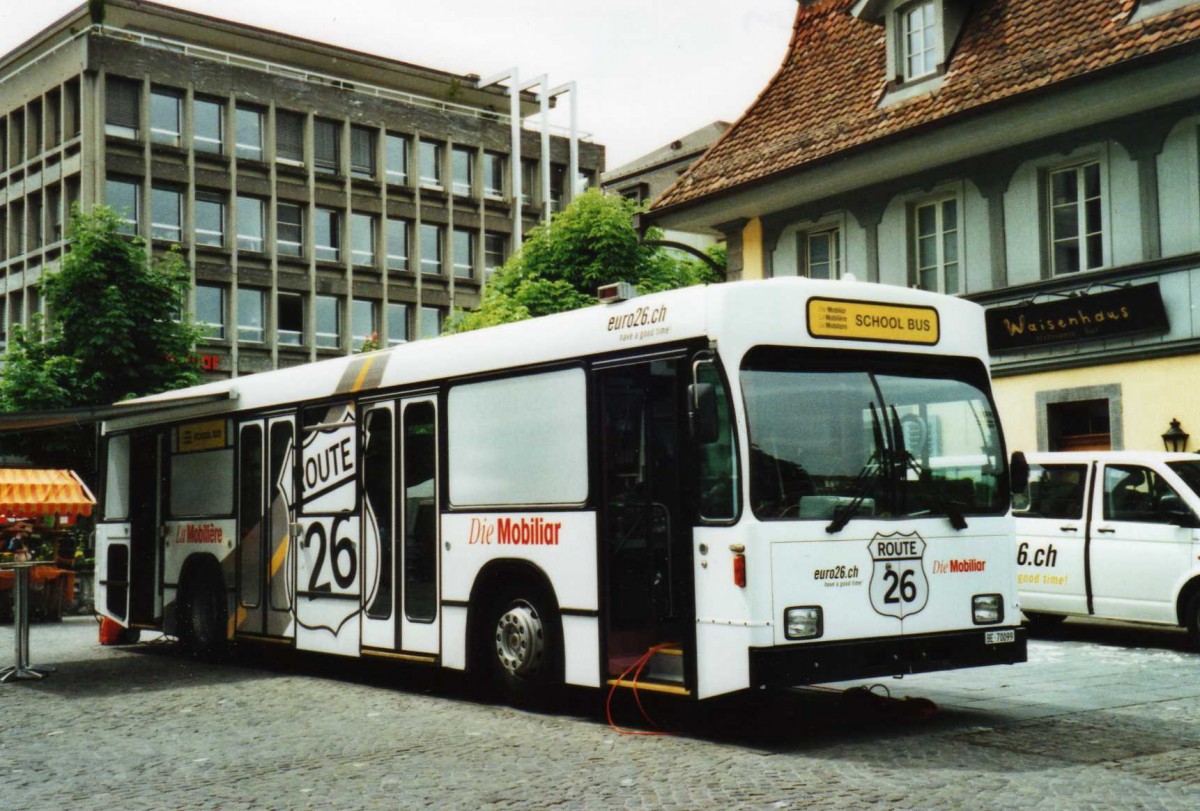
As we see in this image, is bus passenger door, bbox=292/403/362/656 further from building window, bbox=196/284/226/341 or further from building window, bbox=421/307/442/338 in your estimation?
building window, bbox=421/307/442/338

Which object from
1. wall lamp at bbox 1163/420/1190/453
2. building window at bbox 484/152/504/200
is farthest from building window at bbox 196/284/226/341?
wall lamp at bbox 1163/420/1190/453

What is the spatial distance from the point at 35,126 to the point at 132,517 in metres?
43.2

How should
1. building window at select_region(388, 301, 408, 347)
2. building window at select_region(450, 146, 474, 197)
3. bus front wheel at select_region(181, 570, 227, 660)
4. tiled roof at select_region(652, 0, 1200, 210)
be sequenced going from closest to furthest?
1. bus front wheel at select_region(181, 570, 227, 660)
2. tiled roof at select_region(652, 0, 1200, 210)
3. building window at select_region(388, 301, 408, 347)
4. building window at select_region(450, 146, 474, 197)

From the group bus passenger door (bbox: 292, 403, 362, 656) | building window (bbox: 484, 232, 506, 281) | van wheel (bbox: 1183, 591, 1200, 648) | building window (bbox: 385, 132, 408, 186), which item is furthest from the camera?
building window (bbox: 484, 232, 506, 281)

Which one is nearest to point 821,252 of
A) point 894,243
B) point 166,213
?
point 894,243

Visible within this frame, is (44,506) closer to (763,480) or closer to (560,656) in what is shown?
(560,656)

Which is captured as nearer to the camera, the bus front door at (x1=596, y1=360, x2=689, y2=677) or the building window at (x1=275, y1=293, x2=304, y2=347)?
the bus front door at (x1=596, y1=360, x2=689, y2=677)

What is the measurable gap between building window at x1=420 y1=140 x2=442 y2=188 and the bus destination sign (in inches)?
2119

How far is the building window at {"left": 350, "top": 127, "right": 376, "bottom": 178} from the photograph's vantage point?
59.7 meters

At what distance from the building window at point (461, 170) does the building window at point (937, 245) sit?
4214 centimetres

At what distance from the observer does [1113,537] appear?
48.9 feet

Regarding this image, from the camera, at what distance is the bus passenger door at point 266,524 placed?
46.2 ft

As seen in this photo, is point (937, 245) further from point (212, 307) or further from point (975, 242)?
point (212, 307)

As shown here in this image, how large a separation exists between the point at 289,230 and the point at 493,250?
10.3 metres
